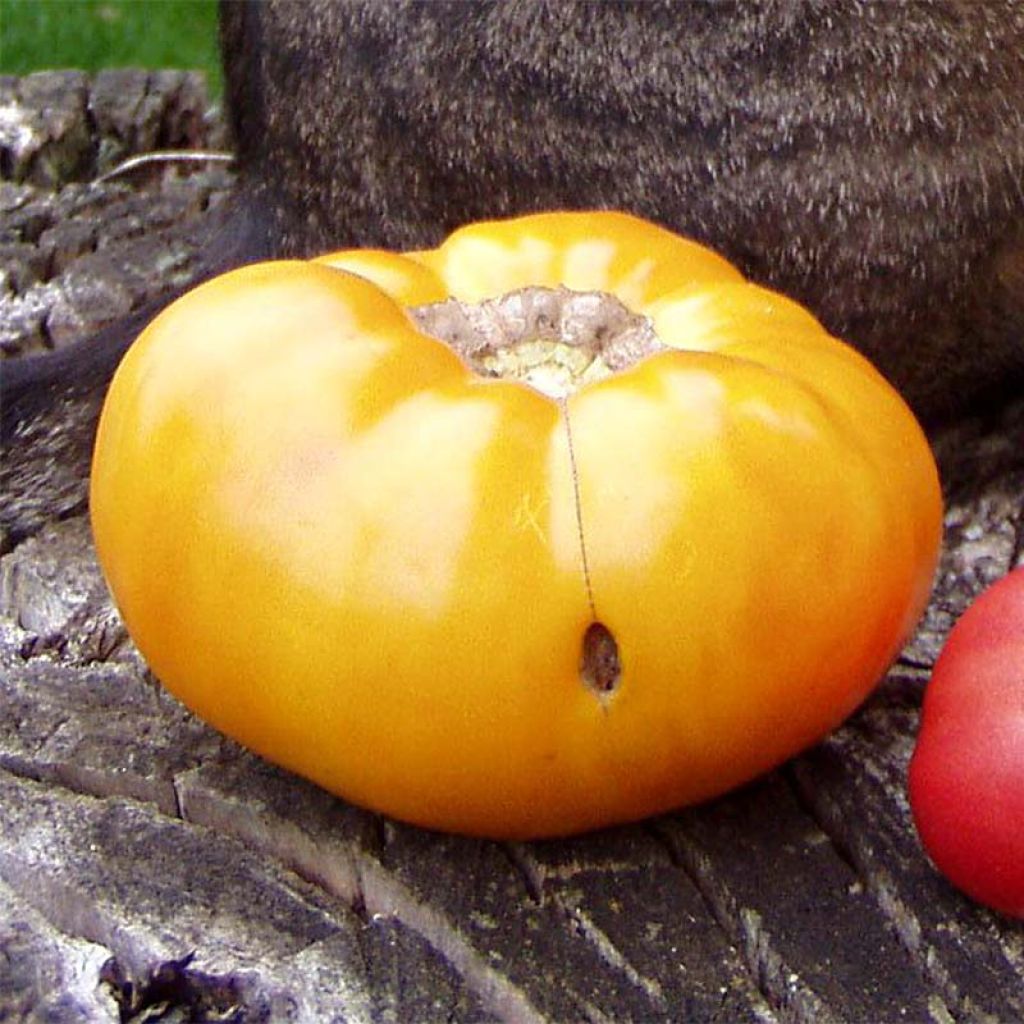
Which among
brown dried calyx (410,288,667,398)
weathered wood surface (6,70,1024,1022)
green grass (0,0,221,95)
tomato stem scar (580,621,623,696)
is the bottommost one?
green grass (0,0,221,95)

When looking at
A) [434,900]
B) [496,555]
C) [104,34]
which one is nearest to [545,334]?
[496,555]

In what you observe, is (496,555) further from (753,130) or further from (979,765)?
(753,130)

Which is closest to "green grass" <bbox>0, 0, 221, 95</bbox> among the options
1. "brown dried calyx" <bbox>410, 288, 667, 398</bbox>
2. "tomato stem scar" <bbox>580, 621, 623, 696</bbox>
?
"brown dried calyx" <bbox>410, 288, 667, 398</bbox>

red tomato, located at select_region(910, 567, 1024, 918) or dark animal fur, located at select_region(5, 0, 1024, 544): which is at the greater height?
dark animal fur, located at select_region(5, 0, 1024, 544)

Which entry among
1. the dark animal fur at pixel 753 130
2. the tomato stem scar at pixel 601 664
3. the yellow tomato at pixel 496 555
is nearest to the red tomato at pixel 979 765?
the yellow tomato at pixel 496 555

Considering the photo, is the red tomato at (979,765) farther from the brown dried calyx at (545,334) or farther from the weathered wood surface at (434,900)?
the brown dried calyx at (545,334)

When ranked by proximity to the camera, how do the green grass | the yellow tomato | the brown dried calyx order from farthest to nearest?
the green grass
the brown dried calyx
the yellow tomato

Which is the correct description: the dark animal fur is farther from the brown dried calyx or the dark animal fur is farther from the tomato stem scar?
the tomato stem scar
